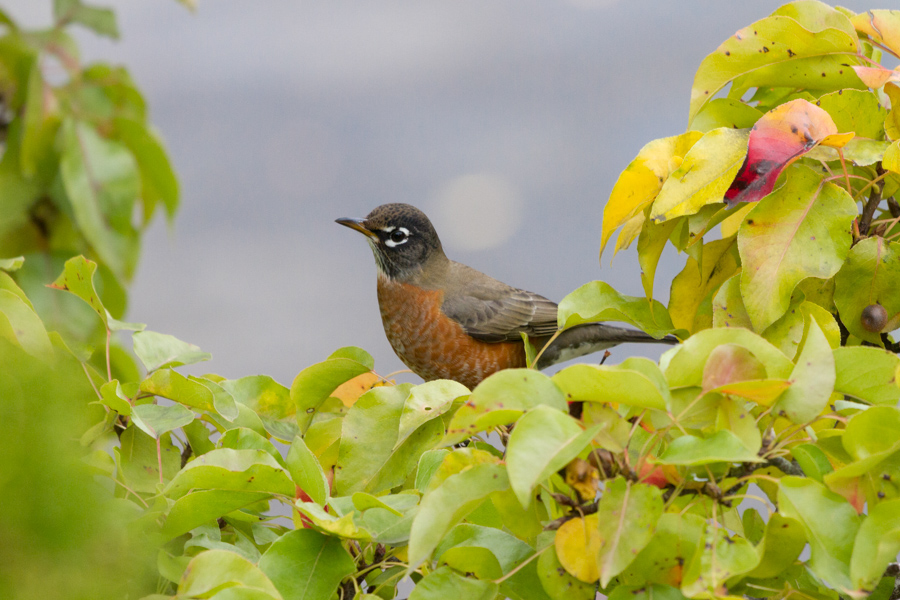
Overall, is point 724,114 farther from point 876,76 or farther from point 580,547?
point 580,547

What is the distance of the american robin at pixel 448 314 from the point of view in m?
2.52

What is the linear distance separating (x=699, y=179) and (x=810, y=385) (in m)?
0.50

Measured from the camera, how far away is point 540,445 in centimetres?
71

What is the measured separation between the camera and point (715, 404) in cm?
83

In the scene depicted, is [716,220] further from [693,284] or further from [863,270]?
[863,270]

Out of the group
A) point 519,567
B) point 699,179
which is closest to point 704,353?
point 519,567

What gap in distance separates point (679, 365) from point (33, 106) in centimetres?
148

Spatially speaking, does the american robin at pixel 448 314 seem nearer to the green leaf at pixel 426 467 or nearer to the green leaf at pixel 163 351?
the green leaf at pixel 163 351

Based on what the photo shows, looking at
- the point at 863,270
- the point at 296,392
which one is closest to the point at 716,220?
the point at 863,270

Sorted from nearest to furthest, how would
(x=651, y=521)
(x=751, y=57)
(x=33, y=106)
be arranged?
1. (x=651, y=521)
2. (x=751, y=57)
3. (x=33, y=106)

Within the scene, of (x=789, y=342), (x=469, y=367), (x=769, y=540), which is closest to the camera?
(x=769, y=540)

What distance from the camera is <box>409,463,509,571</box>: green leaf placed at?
0.76 meters

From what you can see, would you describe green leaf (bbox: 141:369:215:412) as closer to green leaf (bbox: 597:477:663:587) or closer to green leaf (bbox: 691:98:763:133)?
green leaf (bbox: 597:477:663:587)

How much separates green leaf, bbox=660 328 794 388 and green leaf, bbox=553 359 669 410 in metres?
0.08
